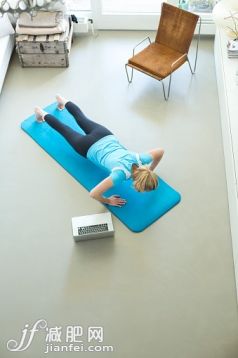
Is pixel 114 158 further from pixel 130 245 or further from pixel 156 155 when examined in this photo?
pixel 130 245

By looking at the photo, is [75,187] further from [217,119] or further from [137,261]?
[217,119]

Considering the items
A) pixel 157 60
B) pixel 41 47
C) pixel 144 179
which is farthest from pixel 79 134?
pixel 41 47

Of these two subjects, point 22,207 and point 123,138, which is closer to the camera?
point 22,207

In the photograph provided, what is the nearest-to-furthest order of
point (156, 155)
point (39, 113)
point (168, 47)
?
point (156, 155), point (39, 113), point (168, 47)

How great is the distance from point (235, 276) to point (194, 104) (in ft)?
6.32

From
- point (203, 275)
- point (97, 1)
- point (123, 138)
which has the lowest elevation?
point (203, 275)

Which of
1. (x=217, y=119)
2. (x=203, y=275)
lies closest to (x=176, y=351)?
(x=203, y=275)

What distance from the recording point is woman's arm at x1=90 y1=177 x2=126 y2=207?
3242 mm

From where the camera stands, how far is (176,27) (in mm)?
4250

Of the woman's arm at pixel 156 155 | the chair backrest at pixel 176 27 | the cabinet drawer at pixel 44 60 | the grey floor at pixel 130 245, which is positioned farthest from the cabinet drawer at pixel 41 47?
the woman's arm at pixel 156 155

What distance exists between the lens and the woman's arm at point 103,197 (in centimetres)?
324

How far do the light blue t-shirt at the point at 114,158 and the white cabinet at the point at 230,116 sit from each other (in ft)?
2.29

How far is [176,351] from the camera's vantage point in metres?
2.80

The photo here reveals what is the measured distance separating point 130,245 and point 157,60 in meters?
2.03
